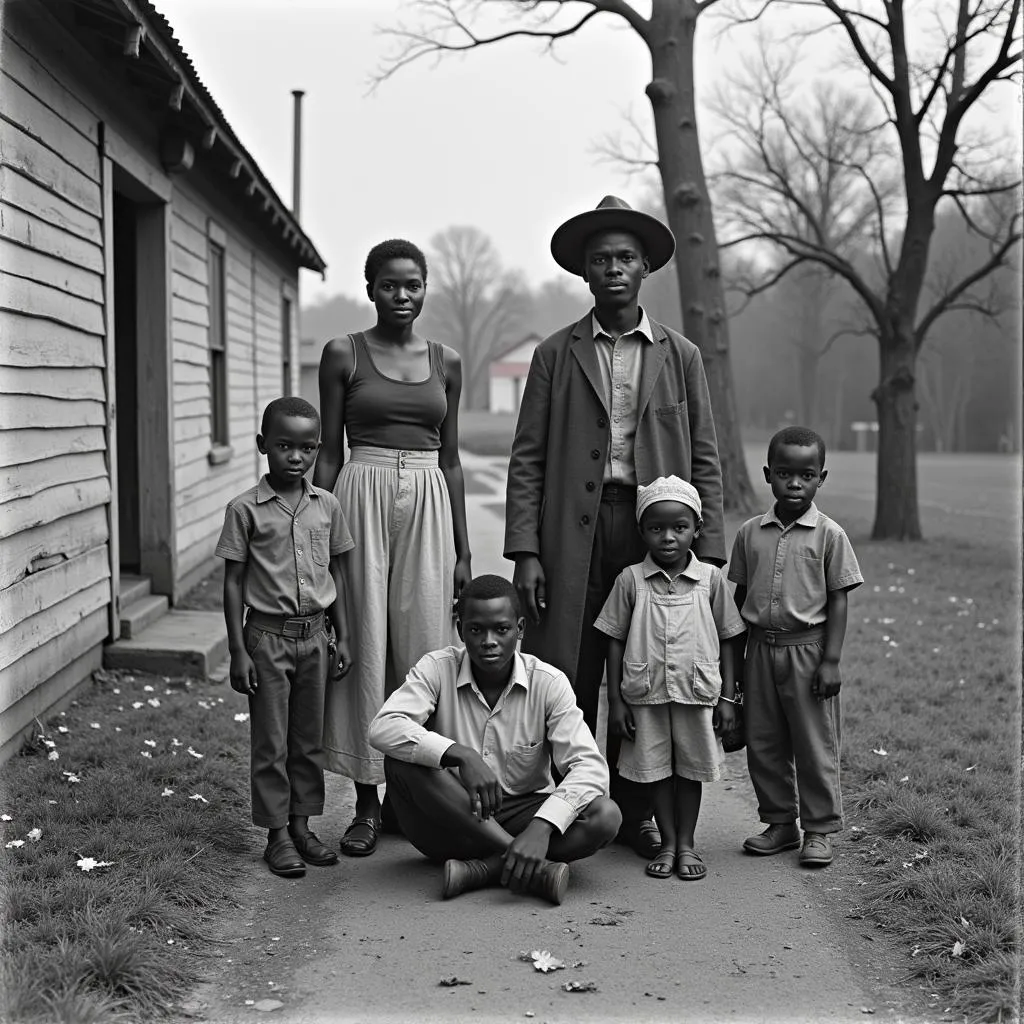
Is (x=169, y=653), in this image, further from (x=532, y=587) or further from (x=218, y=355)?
(x=218, y=355)

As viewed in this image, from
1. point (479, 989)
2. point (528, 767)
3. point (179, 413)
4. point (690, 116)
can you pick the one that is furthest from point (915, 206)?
point (479, 989)

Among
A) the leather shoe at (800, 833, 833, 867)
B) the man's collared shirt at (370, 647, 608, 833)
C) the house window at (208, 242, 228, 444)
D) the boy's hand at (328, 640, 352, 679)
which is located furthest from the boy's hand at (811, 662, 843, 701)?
the house window at (208, 242, 228, 444)

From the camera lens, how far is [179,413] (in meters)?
9.12

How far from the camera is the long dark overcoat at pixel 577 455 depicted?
14.4 feet

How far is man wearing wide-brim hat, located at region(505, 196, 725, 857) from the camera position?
438cm

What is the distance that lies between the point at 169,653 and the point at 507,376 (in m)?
60.3

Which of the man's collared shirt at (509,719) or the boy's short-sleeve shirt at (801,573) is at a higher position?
the boy's short-sleeve shirt at (801,573)

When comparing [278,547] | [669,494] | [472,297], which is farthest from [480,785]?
[472,297]

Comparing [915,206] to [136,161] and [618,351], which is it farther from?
[618,351]

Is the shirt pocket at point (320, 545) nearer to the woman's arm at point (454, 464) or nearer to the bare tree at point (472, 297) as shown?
the woman's arm at point (454, 464)

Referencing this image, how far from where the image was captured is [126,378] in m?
9.00

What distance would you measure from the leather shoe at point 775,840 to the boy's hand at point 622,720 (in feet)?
2.15

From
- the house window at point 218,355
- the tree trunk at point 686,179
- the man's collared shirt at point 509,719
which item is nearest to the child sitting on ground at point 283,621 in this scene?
the man's collared shirt at point 509,719

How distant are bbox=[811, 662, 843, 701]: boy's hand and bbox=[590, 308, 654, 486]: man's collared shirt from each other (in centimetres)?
97
